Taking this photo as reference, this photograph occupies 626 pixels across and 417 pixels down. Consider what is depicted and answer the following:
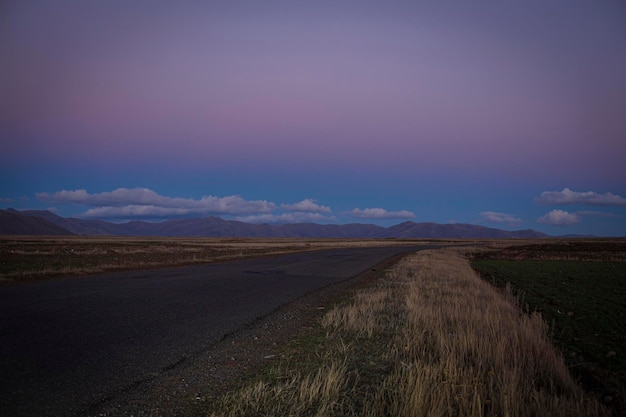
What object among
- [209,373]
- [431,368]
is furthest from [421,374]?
[209,373]

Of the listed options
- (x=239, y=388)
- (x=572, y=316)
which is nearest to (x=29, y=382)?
(x=239, y=388)

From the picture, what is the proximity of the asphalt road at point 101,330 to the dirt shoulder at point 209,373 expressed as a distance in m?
0.23

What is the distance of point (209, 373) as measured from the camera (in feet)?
19.8

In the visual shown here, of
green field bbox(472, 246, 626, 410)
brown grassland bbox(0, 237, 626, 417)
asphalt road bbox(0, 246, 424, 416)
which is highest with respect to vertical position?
brown grassland bbox(0, 237, 626, 417)

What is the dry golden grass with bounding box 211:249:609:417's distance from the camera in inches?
182

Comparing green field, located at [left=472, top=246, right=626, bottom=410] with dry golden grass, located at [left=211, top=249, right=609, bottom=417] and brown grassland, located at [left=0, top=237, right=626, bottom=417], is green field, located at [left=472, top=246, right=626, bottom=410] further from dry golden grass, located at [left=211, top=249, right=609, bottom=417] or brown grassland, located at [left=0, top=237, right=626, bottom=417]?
dry golden grass, located at [left=211, top=249, right=609, bottom=417]

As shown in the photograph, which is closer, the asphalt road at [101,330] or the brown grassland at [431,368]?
the brown grassland at [431,368]

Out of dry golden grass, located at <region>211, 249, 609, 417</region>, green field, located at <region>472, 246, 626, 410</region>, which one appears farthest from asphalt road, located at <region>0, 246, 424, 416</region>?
green field, located at <region>472, 246, 626, 410</region>

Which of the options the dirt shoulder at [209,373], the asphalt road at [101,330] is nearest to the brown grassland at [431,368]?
the dirt shoulder at [209,373]

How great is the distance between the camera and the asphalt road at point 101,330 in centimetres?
526

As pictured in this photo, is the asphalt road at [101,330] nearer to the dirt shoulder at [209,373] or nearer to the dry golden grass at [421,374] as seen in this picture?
the dirt shoulder at [209,373]

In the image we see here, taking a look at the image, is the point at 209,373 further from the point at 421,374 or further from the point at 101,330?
the point at 101,330

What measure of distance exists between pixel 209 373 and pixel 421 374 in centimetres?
316

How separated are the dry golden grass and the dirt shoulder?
17.8 inches
